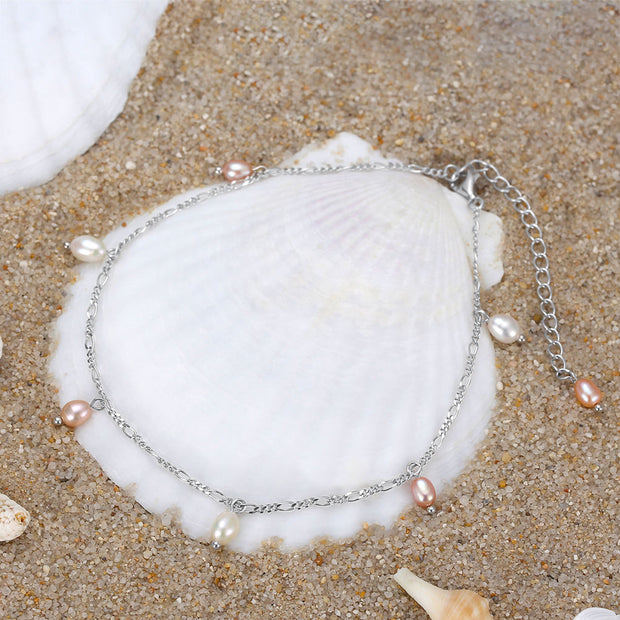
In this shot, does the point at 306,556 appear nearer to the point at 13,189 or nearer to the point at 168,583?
the point at 168,583

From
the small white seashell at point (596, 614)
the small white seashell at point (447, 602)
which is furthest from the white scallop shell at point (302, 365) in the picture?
the small white seashell at point (596, 614)

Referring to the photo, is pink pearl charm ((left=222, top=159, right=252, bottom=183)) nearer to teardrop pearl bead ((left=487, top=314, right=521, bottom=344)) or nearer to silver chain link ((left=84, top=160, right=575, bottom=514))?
silver chain link ((left=84, top=160, right=575, bottom=514))

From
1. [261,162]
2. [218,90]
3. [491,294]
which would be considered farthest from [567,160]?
[218,90]

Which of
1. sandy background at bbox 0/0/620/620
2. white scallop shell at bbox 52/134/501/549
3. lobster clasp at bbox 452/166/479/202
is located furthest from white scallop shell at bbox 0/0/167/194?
lobster clasp at bbox 452/166/479/202

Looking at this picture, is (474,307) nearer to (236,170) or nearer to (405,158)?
(405,158)

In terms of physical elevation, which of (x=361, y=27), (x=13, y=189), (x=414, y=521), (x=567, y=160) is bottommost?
(x=414, y=521)

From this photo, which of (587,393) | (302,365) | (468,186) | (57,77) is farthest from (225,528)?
(57,77)

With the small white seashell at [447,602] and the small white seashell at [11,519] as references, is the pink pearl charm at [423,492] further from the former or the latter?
the small white seashell at [11,519]
